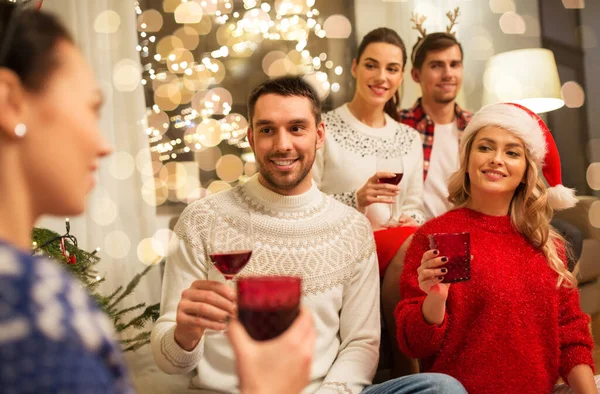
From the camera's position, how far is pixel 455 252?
153 centimetres

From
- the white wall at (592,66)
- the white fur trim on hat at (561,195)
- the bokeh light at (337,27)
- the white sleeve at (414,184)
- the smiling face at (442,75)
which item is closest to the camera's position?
the white fur trim on hat at (561,195)

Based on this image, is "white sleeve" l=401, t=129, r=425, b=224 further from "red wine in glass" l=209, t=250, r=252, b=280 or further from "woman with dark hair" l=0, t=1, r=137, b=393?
"woman with dark hair" l=0, t=1, r=137, b=393

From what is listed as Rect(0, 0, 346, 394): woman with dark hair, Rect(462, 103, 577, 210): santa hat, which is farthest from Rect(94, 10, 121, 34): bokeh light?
Rect(0, 0, 346, 394): woman with dark hair

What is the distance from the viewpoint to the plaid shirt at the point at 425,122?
9.95 ft

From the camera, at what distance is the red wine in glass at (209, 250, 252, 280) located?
45.0 inches

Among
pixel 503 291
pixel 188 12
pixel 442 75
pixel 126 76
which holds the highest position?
pixel 188 12

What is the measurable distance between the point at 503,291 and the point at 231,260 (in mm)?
1006

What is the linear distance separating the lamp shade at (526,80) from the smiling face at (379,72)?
1492 millimetres

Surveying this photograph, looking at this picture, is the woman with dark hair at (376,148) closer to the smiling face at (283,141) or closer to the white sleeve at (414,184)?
the white sleeve at (414,184)

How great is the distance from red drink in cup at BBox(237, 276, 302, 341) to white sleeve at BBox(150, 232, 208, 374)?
0.71 metres

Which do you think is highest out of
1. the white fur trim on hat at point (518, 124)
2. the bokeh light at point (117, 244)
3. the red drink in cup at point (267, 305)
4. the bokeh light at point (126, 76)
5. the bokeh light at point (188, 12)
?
the bokeh light at point (188, 12)

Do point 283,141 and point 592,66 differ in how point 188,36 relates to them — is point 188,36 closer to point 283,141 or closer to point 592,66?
point 283,141

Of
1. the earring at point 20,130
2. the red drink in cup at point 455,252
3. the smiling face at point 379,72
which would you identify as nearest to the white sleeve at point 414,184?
the smiling face at point 379,72

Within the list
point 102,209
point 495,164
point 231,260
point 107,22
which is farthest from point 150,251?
point 231,260
